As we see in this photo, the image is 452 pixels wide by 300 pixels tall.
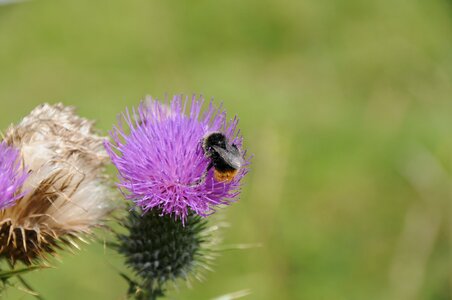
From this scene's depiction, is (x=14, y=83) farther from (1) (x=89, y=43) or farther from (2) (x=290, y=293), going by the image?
(2) (x=290, y=293)

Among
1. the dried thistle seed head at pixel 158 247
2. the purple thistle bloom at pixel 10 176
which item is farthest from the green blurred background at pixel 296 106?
the purple thistle bloom at pixel 10 176

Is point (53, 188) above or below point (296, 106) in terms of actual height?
below

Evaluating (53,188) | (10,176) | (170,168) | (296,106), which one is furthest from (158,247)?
(296,106)

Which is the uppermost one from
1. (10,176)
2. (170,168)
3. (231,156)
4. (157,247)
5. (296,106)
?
(296,106)

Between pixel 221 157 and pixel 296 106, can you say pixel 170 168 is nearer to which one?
pixel 221 157

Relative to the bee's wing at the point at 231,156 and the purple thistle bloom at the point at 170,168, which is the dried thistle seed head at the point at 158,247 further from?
the bee's wing at the point at 231,156

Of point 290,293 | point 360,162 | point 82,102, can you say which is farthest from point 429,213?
point 82,102

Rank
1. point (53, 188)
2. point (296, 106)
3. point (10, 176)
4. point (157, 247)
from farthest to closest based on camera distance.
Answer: point (296, 106) < point (157, 247) < point (53, 188) < point (10, 176)
